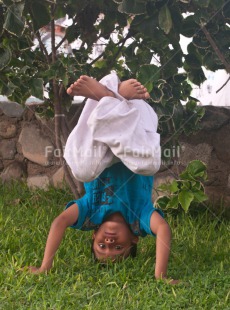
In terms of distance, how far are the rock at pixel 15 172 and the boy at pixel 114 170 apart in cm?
150

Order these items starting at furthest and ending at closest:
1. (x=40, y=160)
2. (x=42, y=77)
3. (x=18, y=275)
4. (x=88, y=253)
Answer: (x=40, y=160) → (x=42, y=77) → (x=88, y=253) → (x=18, y=275)

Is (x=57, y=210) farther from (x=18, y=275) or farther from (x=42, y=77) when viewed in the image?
(x=18, y=275)

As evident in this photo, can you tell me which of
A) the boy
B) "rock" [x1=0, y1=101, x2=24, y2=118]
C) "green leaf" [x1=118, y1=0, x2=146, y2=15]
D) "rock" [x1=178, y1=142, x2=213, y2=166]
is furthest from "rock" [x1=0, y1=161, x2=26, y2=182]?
"green leaf" [x1=118, y1=0, x2=146, y2=15]

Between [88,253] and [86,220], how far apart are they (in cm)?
22

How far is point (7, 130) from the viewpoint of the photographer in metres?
3.83

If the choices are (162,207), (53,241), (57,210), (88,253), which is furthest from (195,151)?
(53,241)

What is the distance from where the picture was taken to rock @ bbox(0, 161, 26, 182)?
382 centimetres

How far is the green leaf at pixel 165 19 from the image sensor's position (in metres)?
2.47

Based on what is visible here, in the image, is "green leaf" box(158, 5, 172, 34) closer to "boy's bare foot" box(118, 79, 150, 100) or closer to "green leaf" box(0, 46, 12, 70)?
"boy's bare foot" box(118, 79, 150, 100)

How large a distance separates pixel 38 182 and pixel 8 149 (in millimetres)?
311

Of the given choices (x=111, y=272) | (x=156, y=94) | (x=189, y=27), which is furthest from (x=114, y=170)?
(x=189, y=27)

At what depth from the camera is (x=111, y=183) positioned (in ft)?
7.57

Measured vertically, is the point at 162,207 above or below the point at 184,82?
below

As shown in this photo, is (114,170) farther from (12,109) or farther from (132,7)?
(12,109)
